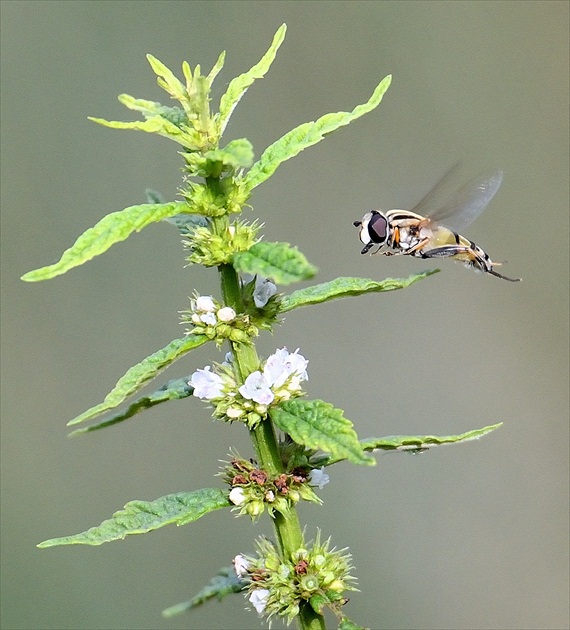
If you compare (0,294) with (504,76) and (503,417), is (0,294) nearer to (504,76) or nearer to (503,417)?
(503,417)

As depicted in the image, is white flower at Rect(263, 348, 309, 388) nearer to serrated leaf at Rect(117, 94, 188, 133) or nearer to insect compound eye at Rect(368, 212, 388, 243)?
serrated leaf at Rect(117, 94, 188, 133)

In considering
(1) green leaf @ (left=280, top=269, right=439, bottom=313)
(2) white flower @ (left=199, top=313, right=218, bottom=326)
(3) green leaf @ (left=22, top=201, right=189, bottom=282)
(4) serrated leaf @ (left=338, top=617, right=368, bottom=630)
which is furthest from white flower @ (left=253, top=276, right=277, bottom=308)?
(4) serrated leaf @ (left=338, top=617, right=368, bottom=630)

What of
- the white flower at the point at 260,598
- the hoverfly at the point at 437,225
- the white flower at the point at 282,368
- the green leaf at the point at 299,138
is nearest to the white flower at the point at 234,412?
the white flower at the point at 282,368

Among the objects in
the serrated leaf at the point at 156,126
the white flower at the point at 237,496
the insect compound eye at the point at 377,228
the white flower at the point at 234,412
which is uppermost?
the serrated leaf at the point at 156,126

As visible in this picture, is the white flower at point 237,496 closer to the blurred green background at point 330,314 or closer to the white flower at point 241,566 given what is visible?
the white flower at point 241,566

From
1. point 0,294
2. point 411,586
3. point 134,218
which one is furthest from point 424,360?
point 134,218
